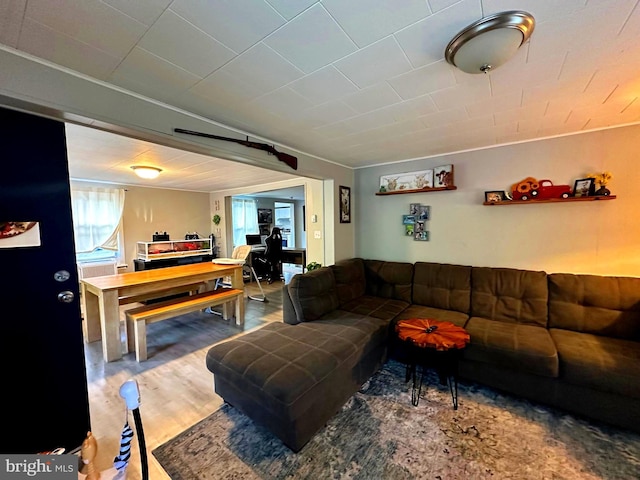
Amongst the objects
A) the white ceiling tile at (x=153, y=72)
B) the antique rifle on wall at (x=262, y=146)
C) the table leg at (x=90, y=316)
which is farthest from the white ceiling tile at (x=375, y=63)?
the table leg at (x=90, y=316)

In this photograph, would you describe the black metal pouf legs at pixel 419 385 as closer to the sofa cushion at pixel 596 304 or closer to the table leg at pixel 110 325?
the sofa cushion at pixel 596 304

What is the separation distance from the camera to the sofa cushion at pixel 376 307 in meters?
2.75

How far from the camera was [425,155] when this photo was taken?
3.29 m

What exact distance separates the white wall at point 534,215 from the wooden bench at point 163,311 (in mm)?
2273

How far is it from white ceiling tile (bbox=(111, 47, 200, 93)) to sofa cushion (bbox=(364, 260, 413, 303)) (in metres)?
2.77

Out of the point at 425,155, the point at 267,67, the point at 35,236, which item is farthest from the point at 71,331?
the point at 425,155

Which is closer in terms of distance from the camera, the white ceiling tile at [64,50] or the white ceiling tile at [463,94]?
the white ceiling tile at [64,50]

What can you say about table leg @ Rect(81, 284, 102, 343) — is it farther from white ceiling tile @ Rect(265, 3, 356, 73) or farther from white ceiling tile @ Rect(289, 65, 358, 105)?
white ceiling tile @ Rect(265, 3, 356, 73)

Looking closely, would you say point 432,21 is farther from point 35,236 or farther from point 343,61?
point 35,236

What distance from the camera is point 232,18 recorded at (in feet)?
3.50

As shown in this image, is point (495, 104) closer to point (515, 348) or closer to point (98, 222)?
point (515, 348)

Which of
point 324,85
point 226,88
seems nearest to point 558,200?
point 324,85

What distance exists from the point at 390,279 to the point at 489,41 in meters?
2.55

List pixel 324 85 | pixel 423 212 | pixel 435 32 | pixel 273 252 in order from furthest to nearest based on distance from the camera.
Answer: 1. pixel 273 252
2. pixel 423 212
3. pixel 324 85
4. pixel 435 32
